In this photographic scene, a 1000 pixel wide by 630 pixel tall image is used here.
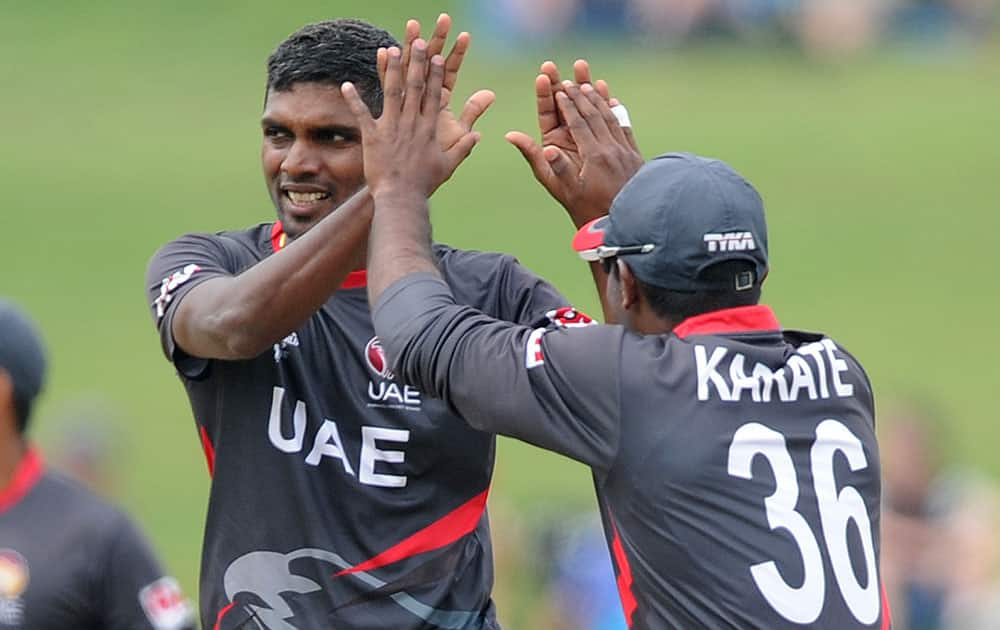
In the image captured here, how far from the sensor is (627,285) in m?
4.54

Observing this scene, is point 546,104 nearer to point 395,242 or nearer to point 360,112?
point 360,112

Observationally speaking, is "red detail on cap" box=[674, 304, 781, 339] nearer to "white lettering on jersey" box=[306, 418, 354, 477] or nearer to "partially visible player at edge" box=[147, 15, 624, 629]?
"partially visible player at edge" box=[147, 15, 624, 629]

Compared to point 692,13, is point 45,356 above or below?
below

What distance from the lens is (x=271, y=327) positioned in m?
4.63

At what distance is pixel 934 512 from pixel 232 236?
7.01 m

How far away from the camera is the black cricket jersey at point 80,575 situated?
17.7ft

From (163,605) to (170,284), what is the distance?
1100 millimetres

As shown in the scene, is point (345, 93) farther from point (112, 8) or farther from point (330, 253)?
point (112, 8)

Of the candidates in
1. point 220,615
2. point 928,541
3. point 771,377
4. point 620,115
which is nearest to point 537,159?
point 620,115

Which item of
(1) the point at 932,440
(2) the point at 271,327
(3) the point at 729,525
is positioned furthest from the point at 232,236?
(1) the point at 932,440

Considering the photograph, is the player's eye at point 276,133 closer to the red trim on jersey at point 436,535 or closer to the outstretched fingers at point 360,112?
the outstretched fingers at point 360,112

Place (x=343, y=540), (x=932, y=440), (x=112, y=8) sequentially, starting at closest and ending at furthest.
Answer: (x=343, y=540) → (x=932, y=440) → (x=112, y=8)

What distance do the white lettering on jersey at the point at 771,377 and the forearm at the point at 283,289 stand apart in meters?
0.91

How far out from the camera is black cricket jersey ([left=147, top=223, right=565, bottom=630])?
4965 millimetres
